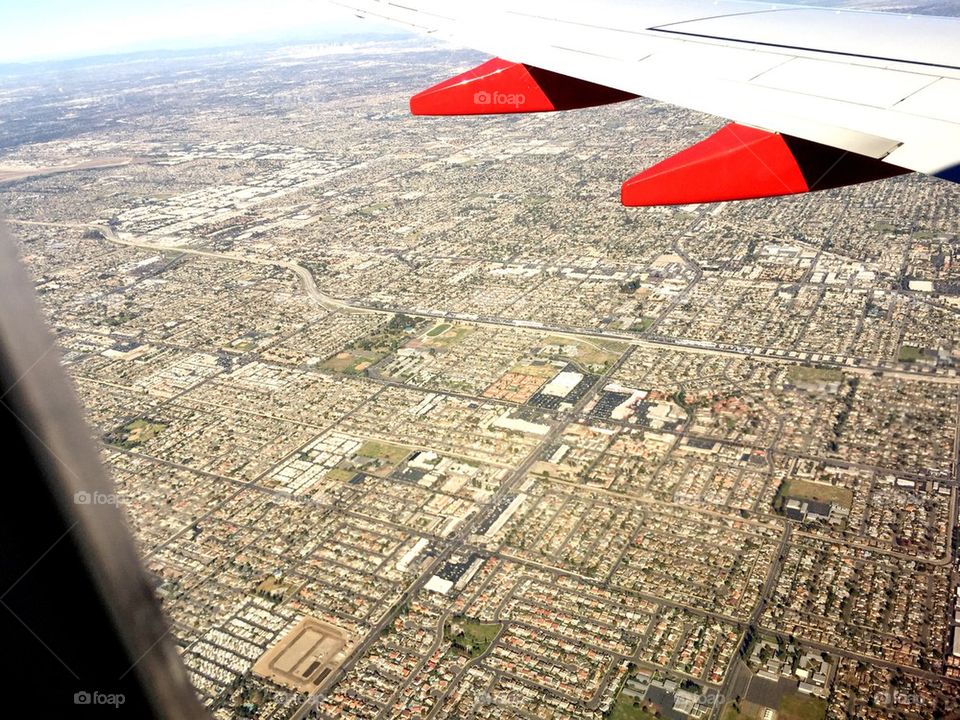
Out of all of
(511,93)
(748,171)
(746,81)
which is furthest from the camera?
(511,93)

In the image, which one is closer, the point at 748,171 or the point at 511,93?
the point at 748,171

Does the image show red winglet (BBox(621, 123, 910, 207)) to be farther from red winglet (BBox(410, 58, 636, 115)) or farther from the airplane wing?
red winglet (BBox(410, 58, 636, 115))

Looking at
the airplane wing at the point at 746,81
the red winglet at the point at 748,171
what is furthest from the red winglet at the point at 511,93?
the red winglet at the point at 748,171

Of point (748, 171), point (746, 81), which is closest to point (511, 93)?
point (746, 81)

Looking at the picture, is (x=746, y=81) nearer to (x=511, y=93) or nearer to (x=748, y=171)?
(x=748, y=171)

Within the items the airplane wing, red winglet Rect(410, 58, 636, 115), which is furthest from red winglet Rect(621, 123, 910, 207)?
red winglet Rect(410, 58, 636, 115)

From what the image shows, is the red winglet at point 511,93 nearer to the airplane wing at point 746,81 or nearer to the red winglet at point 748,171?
the airplane wing at point 746,81

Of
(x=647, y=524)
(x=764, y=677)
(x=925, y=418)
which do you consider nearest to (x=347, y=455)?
(x=647, y=524)
